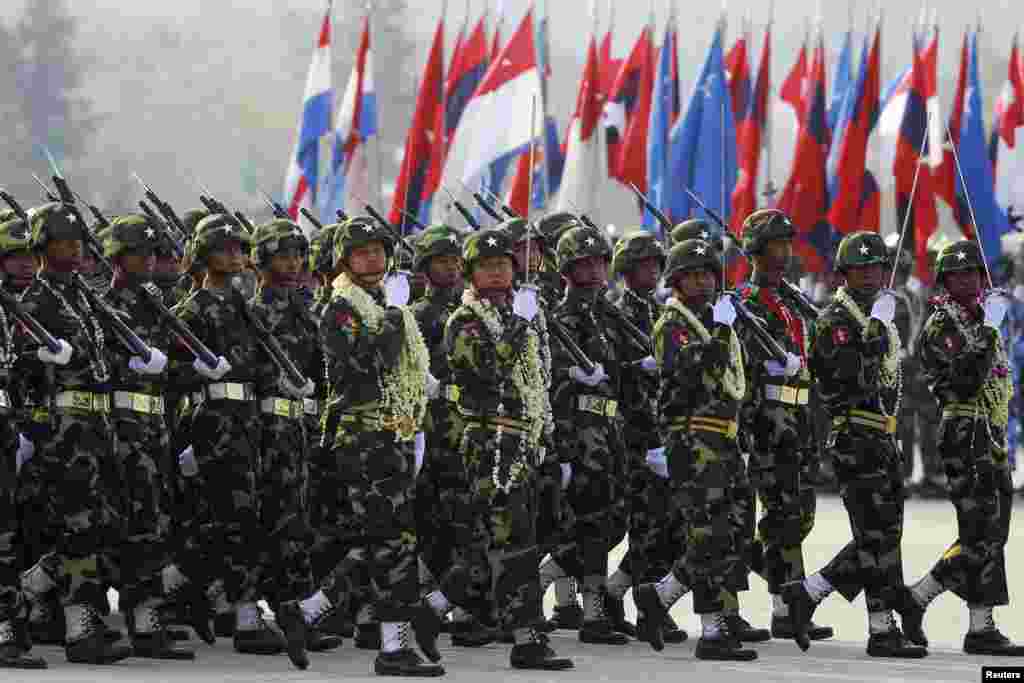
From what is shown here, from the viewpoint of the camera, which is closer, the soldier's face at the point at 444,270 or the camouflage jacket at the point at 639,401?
the soldier's face at the point at 444,270

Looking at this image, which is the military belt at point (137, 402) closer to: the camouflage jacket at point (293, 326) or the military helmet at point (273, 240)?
the camouflage jacket at point (293, 326)

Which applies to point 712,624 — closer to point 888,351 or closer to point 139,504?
point 888,351

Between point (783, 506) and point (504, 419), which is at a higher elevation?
point (504, 419)

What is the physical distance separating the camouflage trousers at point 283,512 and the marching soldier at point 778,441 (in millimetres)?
2435

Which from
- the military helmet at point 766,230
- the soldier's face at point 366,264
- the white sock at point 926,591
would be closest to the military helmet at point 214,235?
the soldier's face at point 366,264

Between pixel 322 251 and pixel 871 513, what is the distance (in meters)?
3.39

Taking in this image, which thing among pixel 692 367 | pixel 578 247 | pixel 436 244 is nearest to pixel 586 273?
pixel 578 247

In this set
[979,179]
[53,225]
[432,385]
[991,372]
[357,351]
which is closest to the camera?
[357,351]

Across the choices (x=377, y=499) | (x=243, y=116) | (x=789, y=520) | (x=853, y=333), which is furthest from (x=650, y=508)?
(x=243, y=116)

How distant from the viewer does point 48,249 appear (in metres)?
10.8

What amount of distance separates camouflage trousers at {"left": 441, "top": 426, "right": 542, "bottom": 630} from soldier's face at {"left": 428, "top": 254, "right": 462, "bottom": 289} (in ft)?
3.42

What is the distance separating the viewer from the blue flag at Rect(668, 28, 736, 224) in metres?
21.6

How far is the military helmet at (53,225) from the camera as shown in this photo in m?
10.8

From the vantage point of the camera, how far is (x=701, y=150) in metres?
21.8
